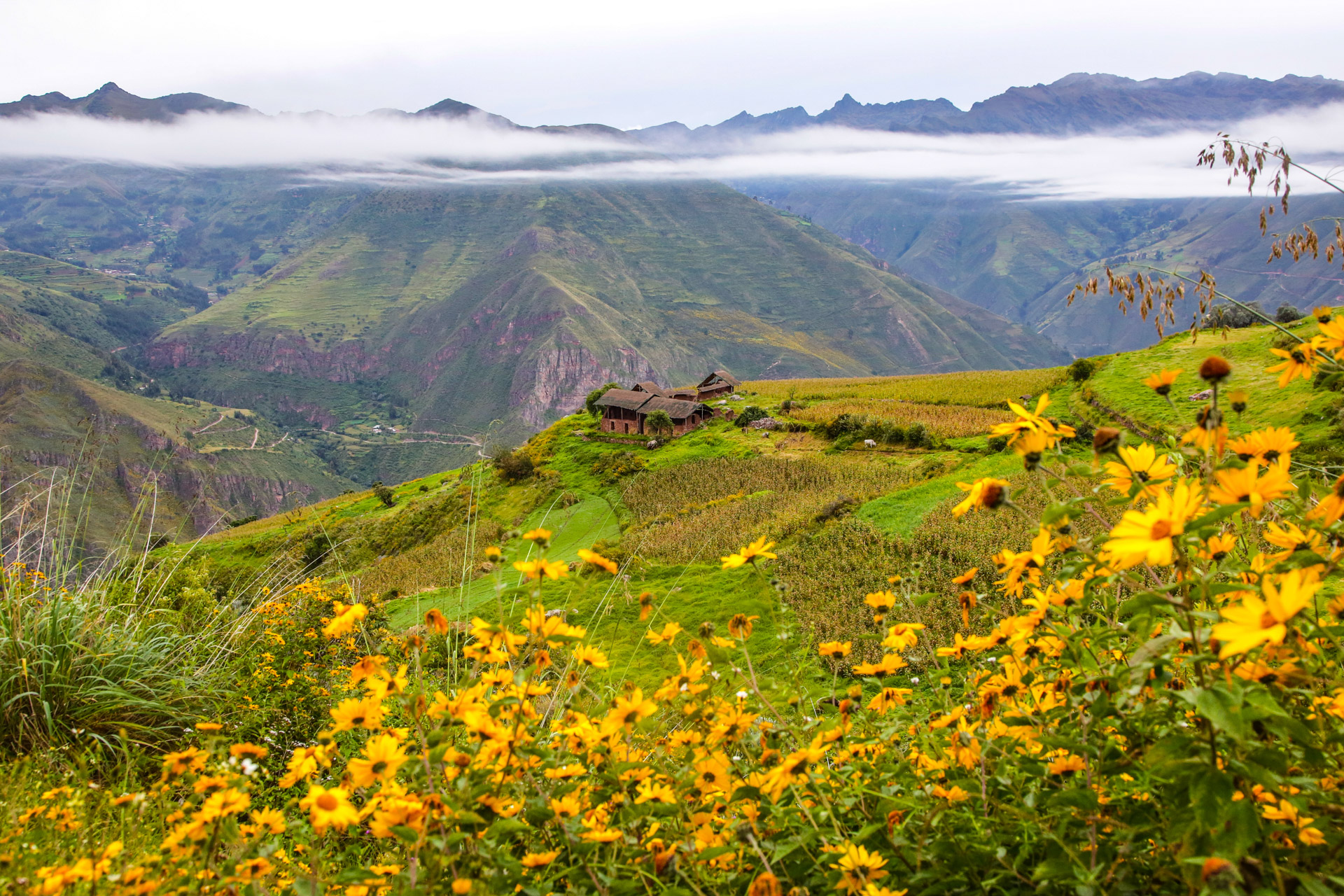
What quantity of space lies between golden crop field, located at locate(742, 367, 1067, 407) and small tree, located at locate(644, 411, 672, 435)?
7191 millimetres

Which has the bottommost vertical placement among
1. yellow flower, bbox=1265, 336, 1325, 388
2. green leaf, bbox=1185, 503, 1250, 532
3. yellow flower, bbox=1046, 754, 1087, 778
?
yellow flower, bbox=1046, 754, 1087, 778

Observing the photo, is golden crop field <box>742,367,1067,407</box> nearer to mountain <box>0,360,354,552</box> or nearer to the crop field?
the crop field

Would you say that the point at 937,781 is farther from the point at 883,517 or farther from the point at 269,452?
the point at 269,452

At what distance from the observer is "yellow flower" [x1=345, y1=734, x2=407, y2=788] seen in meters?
1.72

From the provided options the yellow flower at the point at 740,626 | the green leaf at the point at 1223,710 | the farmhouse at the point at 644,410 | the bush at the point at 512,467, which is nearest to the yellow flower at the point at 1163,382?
the green leaf at the point at 1223,710

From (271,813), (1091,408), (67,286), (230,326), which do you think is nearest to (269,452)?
(230,326)

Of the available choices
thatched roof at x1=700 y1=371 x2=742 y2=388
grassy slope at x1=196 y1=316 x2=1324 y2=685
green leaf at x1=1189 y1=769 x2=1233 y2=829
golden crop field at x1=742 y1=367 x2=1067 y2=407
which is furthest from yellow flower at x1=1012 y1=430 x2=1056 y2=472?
thatched roof at x1=700 y1=371 x2=742 y2=388

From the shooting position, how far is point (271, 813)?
1978 millimetres

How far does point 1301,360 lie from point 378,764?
2498 millimetres

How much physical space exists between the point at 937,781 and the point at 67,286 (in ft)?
855

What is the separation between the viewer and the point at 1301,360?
1815 mm

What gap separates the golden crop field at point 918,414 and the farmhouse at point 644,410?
3918 mm

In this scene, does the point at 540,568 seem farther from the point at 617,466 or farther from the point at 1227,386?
the point at 617,466

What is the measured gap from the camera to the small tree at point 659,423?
27125mm
